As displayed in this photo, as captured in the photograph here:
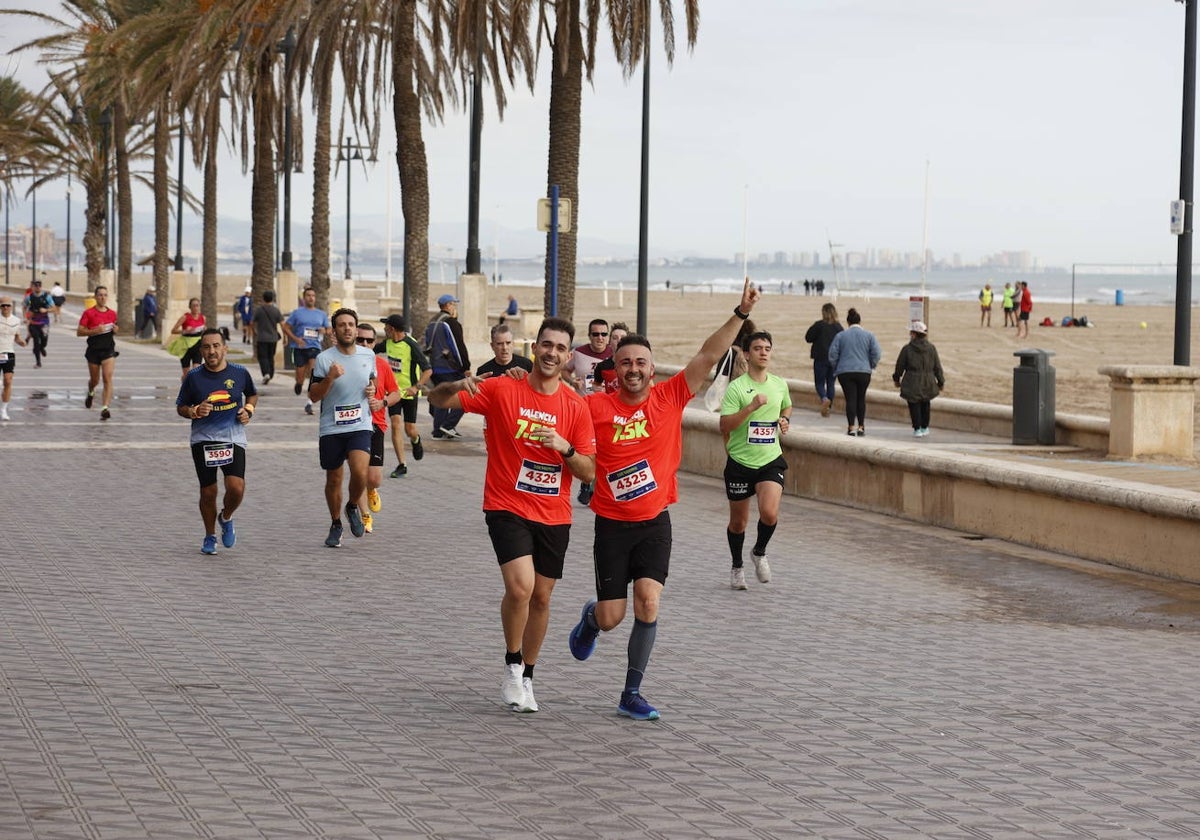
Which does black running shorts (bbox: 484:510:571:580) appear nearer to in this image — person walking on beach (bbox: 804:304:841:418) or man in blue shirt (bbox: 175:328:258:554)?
man in blue shirt (bbox: 175:328:258:554)

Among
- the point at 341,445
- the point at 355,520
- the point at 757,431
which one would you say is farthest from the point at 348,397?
the point at 757,431

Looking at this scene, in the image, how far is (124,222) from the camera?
5697cm

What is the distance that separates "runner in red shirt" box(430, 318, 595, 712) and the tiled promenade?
1.22 feet

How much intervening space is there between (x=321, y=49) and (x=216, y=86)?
10000 millimetres

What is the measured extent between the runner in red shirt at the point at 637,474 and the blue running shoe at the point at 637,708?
0.23 meters

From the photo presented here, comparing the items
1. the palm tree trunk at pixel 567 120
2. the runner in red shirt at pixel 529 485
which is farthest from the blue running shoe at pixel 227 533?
the palm tree trunk at pixel 567 120

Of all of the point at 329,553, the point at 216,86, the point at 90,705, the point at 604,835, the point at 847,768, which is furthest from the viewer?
the point at 216,86

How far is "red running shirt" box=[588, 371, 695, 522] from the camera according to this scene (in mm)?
7910

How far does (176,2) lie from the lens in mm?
48750

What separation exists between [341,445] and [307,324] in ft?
37.0

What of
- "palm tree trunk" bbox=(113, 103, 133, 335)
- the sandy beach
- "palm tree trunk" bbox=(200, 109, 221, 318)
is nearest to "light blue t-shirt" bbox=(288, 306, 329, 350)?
the sandy beach

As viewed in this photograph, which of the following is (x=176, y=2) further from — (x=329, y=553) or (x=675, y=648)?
(x=675, y=648)

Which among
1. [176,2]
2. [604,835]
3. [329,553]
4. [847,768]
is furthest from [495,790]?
[176,2]

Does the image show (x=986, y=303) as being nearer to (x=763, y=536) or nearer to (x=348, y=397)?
(x=348, y=397)
